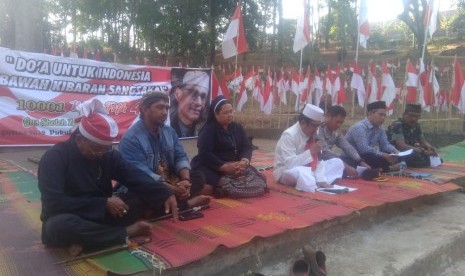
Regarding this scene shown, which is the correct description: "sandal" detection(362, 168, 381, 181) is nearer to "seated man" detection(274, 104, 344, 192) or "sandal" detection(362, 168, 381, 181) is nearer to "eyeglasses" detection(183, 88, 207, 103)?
"seated man" detection(274, 104, 344, 192)

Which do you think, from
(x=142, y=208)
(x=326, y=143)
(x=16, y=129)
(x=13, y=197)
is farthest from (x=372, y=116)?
(x=16, y=129)

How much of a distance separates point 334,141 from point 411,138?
161 cm

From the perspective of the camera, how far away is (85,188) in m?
3.06

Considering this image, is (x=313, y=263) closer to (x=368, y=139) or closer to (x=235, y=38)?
(x=368, y=139)

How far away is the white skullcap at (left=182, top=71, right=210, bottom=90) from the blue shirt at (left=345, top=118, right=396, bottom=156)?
4.77 m

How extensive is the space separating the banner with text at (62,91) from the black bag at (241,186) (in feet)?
10.4

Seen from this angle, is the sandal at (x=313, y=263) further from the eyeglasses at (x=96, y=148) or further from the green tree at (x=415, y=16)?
the green tree at (x=415, y=16)

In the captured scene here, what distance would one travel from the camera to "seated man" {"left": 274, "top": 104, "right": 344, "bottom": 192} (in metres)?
4.94

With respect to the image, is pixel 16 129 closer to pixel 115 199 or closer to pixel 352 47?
pixel 115 199

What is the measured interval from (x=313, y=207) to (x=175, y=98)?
6.13 m

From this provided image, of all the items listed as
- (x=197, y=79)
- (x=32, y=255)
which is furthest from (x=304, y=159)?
(x=197, y=79)

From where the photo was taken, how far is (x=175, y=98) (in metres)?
9.78

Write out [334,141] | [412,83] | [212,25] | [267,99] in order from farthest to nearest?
[212,25] → [267,99] → [412,83] → [334,141]

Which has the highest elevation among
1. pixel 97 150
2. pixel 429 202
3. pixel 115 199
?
pixel 97 150
